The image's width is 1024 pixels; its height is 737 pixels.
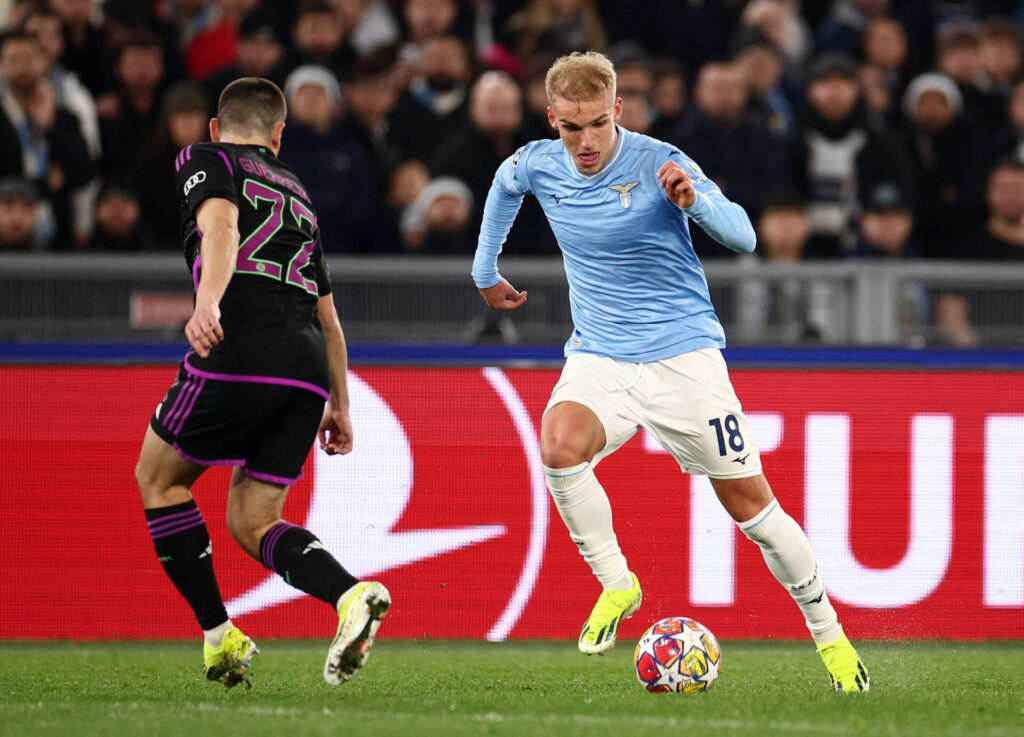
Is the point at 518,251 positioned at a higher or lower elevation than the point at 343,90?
lower

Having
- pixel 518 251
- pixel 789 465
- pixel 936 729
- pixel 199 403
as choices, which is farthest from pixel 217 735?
pixel 518 251

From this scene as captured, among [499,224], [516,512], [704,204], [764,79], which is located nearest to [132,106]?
[516,512]

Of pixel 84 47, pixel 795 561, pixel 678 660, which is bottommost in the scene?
pixel 678 660

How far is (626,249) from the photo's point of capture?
5609 millimetres

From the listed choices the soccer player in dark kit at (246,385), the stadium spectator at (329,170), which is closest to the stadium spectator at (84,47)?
the stadium spectator at (329,170)

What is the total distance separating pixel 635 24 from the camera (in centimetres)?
1171

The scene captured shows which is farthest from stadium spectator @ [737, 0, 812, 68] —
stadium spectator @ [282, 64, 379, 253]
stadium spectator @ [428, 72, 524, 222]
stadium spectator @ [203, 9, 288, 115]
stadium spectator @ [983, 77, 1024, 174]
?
stadium spectator @ [203, 9, 288, 115]

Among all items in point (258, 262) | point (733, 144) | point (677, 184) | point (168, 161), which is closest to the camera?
point (677, 184)

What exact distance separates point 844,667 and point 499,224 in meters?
2.19

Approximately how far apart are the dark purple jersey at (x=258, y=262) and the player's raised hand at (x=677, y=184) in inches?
51.1

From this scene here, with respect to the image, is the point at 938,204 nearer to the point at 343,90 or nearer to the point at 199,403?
the point at 343,90

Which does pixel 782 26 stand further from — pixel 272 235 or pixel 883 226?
pixel 272 235

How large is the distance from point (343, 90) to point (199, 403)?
578 centimetres

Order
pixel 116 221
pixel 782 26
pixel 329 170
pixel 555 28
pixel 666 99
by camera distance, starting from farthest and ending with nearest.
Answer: pixel 782 26 < pixel 555 28 < pixel 666 99 < pixel 329 170 < pixel 116 221
